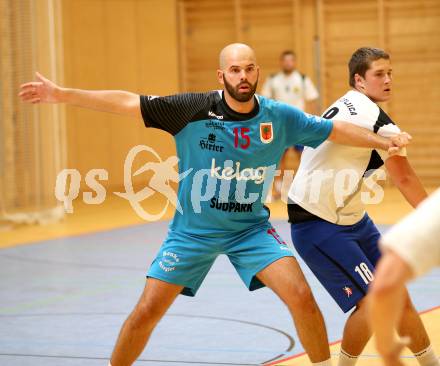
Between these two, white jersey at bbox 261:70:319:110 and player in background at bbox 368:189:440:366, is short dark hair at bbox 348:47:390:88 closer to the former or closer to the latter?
player in background at bbox 368:189:440:366

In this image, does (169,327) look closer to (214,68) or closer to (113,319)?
(113,319)

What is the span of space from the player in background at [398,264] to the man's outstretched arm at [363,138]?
2027 mm

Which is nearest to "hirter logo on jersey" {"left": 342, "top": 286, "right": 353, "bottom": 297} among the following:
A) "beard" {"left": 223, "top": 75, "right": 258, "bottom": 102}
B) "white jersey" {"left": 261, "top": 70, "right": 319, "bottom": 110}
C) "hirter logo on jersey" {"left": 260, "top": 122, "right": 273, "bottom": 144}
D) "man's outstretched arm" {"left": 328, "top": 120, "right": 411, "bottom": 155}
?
"man's outstretched arm" {"left": 328, "top": 120, "right": 411, "bottom": 155}

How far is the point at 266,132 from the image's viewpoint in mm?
4980

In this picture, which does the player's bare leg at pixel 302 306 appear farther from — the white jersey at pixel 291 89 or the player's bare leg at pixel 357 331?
the white jersey at pixel 291 89

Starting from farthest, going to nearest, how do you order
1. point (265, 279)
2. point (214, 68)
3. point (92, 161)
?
1. point (214, 68)
2. point (92, 161)
3. point (265, 279)

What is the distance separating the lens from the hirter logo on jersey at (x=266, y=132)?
4969 mm

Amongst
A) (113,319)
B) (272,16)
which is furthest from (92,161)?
(113,319)

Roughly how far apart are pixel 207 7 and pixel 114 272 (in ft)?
33.1

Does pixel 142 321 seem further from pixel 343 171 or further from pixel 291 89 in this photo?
pixel 291 89

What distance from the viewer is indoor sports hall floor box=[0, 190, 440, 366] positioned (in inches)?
236

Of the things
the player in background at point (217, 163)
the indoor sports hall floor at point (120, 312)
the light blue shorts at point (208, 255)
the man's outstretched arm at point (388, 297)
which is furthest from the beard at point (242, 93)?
the man's outstretched arm at point (388, 297)

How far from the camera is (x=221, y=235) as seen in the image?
496cm

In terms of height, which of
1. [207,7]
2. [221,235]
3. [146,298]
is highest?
[207,7]
